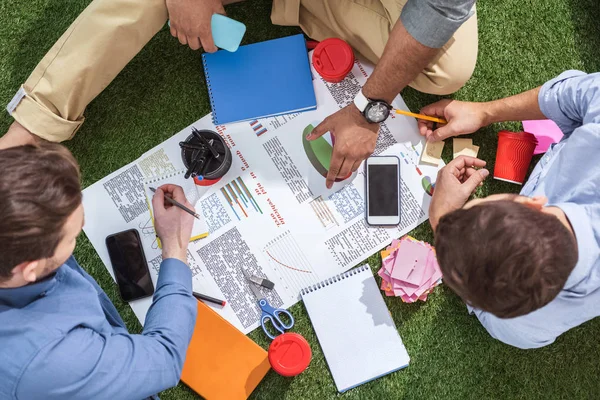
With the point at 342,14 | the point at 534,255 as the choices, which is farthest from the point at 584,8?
the point at 534,255

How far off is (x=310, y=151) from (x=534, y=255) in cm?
75

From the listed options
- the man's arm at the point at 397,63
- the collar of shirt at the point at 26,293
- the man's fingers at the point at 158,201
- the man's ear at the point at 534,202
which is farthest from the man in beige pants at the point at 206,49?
the collar of shirt at the point at 26,293

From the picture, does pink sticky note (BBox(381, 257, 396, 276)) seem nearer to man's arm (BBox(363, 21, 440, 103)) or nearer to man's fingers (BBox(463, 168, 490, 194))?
man's fingers (BBox(463, 168, 490, 194))

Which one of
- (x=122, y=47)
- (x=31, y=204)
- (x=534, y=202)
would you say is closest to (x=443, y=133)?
(x=534, y=202)

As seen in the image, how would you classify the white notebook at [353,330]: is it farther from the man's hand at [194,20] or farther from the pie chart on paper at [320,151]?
the man's hand at [194,20]

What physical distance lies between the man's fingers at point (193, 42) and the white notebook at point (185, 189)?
0.35 m

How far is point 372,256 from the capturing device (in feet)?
5.01

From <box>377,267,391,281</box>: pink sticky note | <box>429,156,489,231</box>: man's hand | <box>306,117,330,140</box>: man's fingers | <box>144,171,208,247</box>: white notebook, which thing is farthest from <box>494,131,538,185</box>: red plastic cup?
<box>144,171,208,247</box>: white notebook

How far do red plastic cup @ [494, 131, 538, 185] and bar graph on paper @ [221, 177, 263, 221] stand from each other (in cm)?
70

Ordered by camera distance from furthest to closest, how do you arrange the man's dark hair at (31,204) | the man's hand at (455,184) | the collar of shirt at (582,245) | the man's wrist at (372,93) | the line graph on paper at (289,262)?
the line graph on paper at (289,262) < the man's hand at (455,184) < the man's wrist at (372,93) < the collar of shirt at (582,245) < the man's dark hair at (31,204)

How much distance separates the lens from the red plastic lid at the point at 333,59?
59.6 inches

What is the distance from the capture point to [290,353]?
1458 mm

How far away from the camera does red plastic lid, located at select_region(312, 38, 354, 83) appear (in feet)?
4.96

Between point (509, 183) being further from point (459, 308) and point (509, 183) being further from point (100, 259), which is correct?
point (100, 259)
